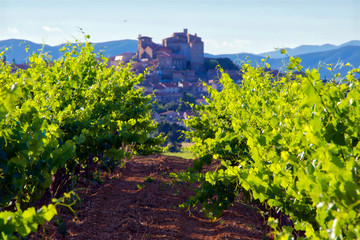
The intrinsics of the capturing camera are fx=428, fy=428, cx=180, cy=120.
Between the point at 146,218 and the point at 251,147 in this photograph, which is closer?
the point at 251,147

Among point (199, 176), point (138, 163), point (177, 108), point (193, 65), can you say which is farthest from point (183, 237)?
point (193, 65)

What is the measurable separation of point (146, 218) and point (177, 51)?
11560 cm

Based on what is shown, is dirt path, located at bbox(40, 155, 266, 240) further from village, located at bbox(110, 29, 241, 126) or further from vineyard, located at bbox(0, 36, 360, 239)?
village, located at bbox(110, 29, 241, 126)

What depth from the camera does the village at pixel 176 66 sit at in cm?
9888

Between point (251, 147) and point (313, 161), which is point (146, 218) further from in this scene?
point (313, 161)

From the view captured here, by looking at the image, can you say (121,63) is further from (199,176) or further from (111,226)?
(199,176)

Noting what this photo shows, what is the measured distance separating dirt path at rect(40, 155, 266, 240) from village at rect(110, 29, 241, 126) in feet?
265

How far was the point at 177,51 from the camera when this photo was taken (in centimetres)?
12331

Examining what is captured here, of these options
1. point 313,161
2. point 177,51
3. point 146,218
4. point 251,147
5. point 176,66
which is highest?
point 177,51

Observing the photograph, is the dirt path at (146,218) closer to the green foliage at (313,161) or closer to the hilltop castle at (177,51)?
the green foliage at (313,161)

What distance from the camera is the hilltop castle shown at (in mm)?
111438

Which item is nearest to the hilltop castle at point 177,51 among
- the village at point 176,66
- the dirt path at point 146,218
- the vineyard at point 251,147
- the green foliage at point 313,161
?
the village at point 176,66

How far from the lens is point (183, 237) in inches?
352

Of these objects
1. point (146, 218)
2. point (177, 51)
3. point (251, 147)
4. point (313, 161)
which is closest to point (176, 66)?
point (177, 51)
